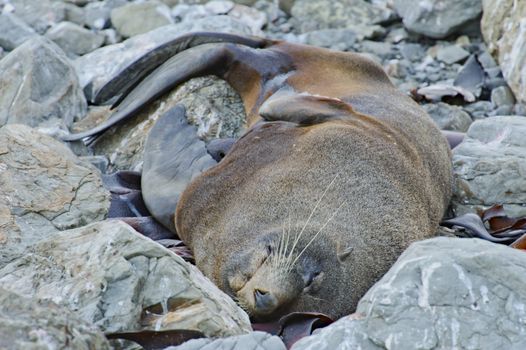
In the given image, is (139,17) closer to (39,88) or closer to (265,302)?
(39,88)

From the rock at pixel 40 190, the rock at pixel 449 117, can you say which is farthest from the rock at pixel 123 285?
the rock at pixel 449 117

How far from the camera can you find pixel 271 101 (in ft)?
21.4

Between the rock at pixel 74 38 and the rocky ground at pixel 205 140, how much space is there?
2 cm

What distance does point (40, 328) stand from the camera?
313 cm

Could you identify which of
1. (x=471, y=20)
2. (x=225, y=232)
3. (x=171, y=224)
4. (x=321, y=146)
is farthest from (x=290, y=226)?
(x=471, y=20)

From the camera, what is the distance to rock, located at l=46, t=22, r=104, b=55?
10.4 metres

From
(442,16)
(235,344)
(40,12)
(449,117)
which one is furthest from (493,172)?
(40,12)

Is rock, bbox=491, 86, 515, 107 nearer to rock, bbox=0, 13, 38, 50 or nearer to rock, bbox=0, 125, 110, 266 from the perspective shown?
rock, bbox=0, 13, 38, 50

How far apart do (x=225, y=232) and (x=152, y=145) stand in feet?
5.42

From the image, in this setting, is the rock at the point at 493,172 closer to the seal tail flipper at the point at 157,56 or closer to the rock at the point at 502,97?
the seal tail flipper at the point at 157,56

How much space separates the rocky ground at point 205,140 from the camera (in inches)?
142

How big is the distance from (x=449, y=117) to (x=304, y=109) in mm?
2662

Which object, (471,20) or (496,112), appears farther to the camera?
(471,20)

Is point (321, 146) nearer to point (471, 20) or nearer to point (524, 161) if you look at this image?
point (524, 161)
